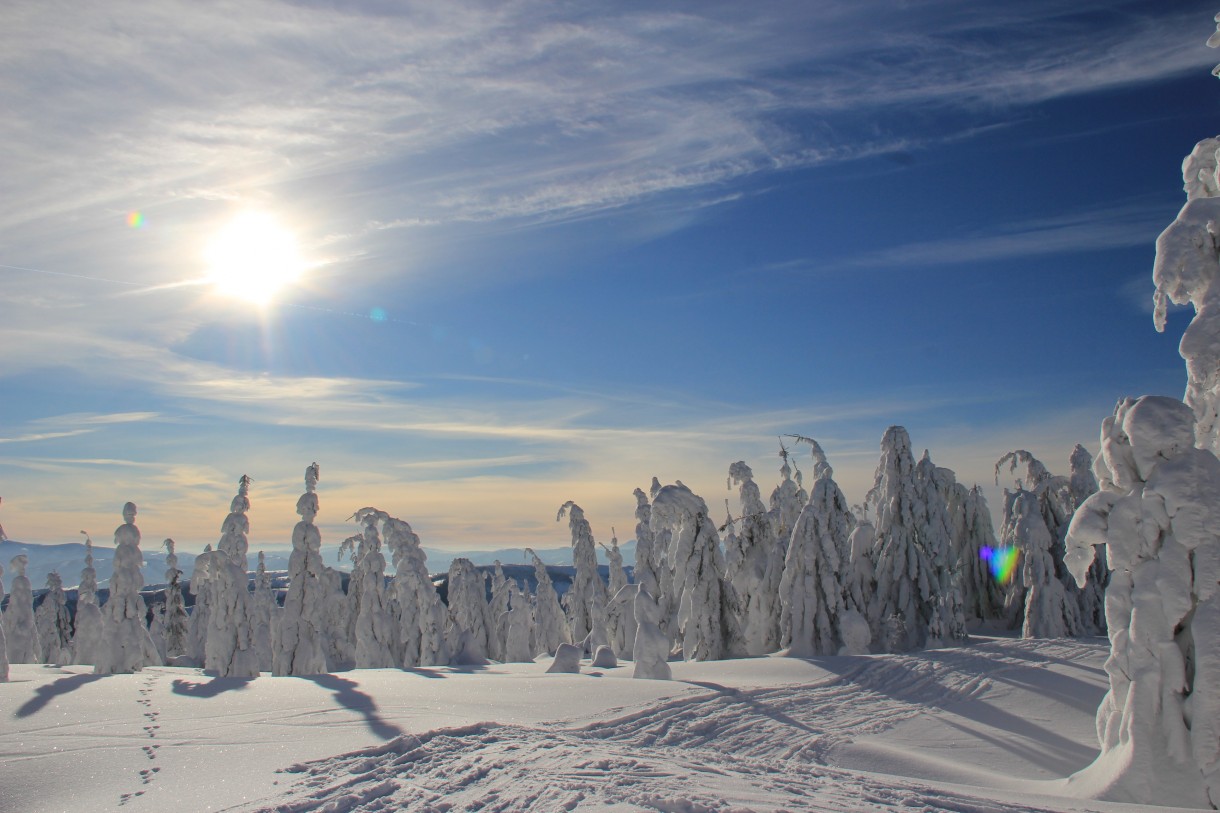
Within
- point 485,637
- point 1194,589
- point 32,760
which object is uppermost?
point 1194,589

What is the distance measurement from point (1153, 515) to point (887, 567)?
20940 millimetres

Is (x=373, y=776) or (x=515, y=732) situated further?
(x=515, y=732)

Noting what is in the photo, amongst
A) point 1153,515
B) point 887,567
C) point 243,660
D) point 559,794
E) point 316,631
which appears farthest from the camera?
point 887,567

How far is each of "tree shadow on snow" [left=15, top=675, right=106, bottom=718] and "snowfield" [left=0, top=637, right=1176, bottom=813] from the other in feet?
0.25

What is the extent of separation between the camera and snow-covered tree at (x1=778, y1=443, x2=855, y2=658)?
85.7 feet

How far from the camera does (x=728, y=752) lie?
447 inches

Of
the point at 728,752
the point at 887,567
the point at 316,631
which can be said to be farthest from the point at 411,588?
the point at 728,752

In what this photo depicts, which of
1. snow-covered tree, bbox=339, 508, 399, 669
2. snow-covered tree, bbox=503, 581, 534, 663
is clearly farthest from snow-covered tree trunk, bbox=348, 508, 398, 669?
snow-covered tree, bbox=503, 581, 534, 663

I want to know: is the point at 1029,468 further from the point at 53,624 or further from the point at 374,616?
the point at 53,624

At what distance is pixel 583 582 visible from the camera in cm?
5341

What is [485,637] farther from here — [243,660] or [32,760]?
[32,760]

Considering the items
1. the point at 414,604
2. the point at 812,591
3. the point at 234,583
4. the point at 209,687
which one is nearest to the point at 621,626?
the point at 414,604

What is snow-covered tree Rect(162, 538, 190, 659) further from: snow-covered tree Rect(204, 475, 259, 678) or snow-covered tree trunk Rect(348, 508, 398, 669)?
snow-covered tree Rect(204, 475, 259, 678)

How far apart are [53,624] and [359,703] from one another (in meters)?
58.7
